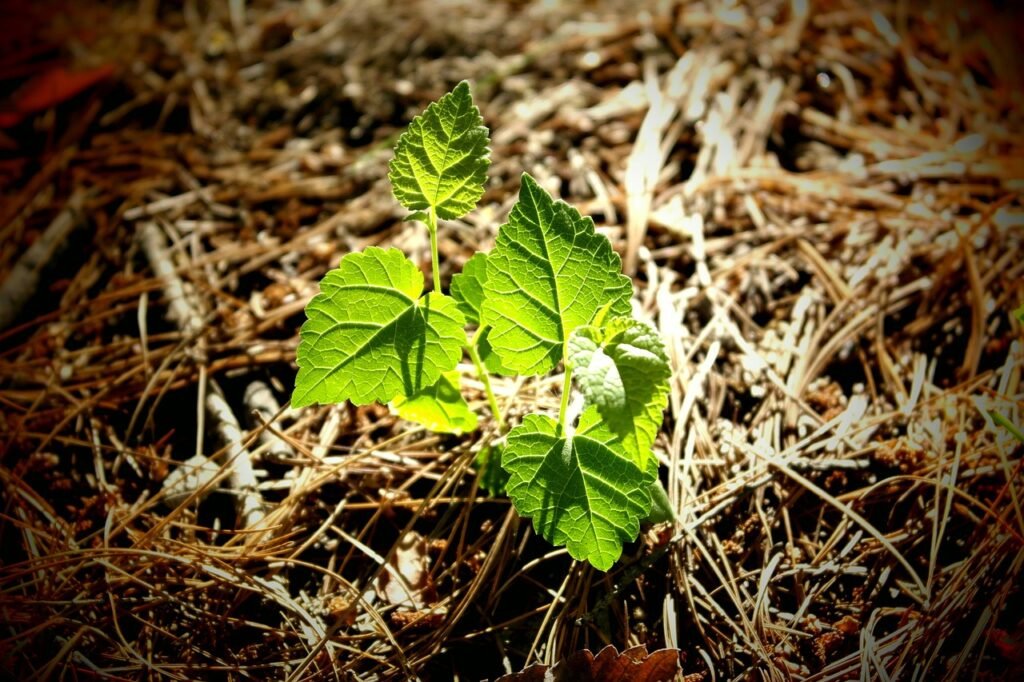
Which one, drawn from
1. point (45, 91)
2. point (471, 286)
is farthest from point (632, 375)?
point (45, 91)

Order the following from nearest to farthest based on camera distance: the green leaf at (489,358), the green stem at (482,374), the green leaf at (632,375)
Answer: the green leaf at (632,375), the green leaf at (489,358), the green stem at (482,374)

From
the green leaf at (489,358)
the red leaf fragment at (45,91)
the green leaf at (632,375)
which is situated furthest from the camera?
the red leaf fragment at (45,91)

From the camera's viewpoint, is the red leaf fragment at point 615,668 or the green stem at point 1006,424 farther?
the green stem at point 1006,424

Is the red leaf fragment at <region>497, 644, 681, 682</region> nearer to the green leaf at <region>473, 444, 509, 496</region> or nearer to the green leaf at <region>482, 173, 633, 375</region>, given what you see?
the green leaf at <region>473, 444, 509, 496</region>

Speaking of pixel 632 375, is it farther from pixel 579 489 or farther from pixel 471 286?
pixel 471 286

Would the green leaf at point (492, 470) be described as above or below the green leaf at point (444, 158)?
below

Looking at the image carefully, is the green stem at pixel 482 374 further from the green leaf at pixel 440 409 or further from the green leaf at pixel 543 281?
the green leaf at pixel 543 281

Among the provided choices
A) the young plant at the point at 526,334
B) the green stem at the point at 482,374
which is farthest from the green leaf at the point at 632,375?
the green stem at the point at 482,374
